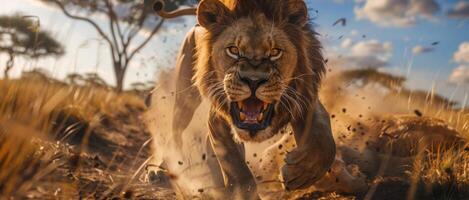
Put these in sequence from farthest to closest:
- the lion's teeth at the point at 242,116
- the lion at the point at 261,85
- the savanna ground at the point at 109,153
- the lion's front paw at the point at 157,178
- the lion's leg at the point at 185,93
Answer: the lion's leg at the point at 185,93
the lion's front paw at the point at 157,178
the lion's teeth at the point at 242,116
the lion at the point at 261,85
the savanna ground at the point at 109,153

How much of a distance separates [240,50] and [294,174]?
2.72ft

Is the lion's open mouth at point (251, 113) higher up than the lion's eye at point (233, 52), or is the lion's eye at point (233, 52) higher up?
the lion's eye at point (233, 52)

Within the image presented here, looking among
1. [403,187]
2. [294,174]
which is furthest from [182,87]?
[403,187]

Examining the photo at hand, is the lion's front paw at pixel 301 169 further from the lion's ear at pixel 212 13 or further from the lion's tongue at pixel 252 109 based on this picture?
the lion's ear at pixel 212 13

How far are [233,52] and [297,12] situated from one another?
0.56 metres

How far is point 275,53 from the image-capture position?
3.57 m

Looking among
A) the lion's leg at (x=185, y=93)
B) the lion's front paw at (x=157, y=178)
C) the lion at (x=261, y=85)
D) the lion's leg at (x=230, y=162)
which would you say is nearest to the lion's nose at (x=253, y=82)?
the lion at (x=261, y=85)

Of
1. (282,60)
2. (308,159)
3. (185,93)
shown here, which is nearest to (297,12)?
(282,60)

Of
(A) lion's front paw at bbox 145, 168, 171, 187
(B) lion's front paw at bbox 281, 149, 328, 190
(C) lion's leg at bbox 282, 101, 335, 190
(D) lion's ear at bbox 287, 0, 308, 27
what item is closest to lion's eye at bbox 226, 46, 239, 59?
(D) lion's ear at bbox 287, 0, 308, 27

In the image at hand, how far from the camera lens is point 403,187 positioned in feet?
12.9

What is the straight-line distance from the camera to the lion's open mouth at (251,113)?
3570 millimetres

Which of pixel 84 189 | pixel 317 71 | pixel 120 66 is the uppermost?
pixel 317 71

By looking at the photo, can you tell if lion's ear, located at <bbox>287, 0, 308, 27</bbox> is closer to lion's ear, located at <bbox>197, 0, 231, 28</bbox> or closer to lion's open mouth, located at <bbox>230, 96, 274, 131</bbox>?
lion's ear, located at <bbox>197, 0, 231, 28</bbox>

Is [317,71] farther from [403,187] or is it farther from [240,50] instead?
[403,187]
